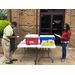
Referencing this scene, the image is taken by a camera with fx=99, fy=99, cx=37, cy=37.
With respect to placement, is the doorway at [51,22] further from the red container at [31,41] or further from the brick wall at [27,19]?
the red container at [31,41]

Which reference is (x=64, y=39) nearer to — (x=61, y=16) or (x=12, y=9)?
(x=61, y=16)

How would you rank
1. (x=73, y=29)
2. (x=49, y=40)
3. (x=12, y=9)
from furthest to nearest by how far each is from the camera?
1. (x=73, y=29)
2. (x=12, y=9)
3. (x=49, y=40)

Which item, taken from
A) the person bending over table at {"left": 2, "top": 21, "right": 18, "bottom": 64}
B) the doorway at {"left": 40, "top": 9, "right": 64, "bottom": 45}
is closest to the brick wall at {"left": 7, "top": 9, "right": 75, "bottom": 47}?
the doorway at {"left": 40, "top": 9, "right": 64, "bottom": 45}

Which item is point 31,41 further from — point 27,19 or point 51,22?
point 51,22

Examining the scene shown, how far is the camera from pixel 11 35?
4.29 meters

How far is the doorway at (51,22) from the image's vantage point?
282 inches

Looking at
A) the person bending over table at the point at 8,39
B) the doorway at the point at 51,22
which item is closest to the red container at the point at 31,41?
the person bending over table at the point at 8,39

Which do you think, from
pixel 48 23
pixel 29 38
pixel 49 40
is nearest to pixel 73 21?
pixel 48 23

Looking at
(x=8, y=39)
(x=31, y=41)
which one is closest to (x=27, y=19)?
(x=31, y=41)

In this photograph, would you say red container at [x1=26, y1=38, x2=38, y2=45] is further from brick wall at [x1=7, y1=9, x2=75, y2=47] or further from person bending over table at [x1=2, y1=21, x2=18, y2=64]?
brick wall at [x1=7, y1=9, x2=75, y2=47]

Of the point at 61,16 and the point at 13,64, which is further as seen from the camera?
the point at 61,16

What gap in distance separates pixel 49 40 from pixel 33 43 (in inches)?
28.8

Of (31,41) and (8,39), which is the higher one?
A: (8,39)

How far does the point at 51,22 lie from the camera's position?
724 centimetres
